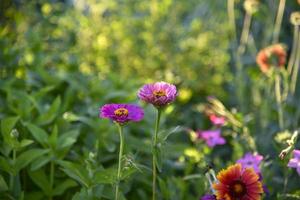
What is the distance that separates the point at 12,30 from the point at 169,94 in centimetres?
128

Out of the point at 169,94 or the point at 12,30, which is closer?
the point at 169,94

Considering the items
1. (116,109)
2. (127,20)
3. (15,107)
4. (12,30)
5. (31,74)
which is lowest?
(116,109)

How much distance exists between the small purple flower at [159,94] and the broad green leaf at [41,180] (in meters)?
0.43

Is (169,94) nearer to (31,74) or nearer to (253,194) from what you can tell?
(253,194)

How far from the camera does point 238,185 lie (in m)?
0.98

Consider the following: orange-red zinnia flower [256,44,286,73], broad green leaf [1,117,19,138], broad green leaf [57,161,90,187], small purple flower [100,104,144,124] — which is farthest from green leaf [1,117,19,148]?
orange-red zinnia flower [256,44,286,73]

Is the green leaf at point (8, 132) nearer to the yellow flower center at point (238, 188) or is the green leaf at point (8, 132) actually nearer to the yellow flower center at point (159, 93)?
the yellow flower center at point (159, 93)

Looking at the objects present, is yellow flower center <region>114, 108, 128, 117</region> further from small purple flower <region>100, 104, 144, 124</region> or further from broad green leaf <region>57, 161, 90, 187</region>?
broad green leaf <region>57, 161, 90, 187</region>

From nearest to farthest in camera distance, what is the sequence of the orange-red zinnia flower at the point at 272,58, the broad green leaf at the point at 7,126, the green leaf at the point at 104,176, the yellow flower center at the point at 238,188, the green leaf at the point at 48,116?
the yellow flower center at the point at 238,188
the green leaf at the point at 104,176
the broad green leaf at the point at 7,126
the green leaf at the point at 48,116
the orange-red zinnia flower at the point at 272,58

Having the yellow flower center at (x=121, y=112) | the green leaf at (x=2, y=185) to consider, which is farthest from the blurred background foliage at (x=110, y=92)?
the yellow flower center at (x=121, y=112)

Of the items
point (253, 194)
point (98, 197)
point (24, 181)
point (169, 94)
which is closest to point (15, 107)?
point (24, 181)

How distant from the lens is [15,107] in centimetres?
156

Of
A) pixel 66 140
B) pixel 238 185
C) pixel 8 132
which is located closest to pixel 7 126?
pixel 8 132

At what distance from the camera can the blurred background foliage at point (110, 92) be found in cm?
130
